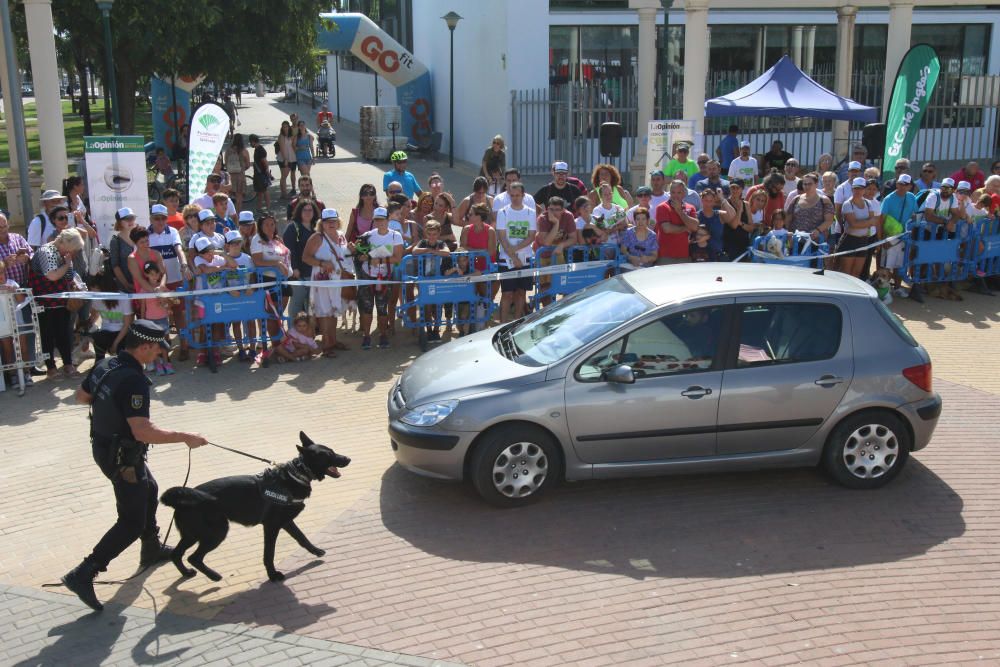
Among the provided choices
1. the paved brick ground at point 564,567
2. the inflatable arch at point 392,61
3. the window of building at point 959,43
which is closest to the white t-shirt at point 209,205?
the paved brick ground at point 564,567

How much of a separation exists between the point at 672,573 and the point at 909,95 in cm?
1237

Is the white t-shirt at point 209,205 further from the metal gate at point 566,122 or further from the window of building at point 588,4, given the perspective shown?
the window of building at point 588,4

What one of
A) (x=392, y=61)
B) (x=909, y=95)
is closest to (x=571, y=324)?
(x=909, y=95)

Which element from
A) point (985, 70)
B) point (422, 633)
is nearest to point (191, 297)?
point (422, 633)

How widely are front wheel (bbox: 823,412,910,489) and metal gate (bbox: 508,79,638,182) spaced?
17.3 metres

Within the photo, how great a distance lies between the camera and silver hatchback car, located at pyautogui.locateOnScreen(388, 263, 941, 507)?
6887mm

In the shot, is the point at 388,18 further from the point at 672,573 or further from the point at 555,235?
the point at 672,573

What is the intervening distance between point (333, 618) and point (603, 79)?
22045 millimetres

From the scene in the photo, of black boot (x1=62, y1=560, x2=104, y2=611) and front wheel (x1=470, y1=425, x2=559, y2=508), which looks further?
front wheel (x1=470, y1=425, x2=559, y2=508)

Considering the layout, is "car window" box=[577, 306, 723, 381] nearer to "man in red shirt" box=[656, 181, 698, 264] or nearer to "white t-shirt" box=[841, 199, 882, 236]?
"man in red shirt" box=[656, 181, 698, 264]

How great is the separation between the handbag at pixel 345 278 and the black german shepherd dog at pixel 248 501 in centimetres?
521

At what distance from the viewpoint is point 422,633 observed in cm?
563

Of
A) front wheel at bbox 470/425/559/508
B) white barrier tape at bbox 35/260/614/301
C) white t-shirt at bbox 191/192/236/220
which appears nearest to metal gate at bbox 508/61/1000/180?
white barrier tape at bbox 35/260/614/301

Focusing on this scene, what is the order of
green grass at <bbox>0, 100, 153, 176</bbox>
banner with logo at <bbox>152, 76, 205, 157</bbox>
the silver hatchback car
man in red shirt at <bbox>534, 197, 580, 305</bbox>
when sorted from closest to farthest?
the silver hatchback car → man in red shirt at <bbox>534, 197, 580, 305</bbox> → banner with logo at <bbox>152, 76, 205, 157</bbox> → green grass at <bbox>0, 100, 153, 176</bbox>
